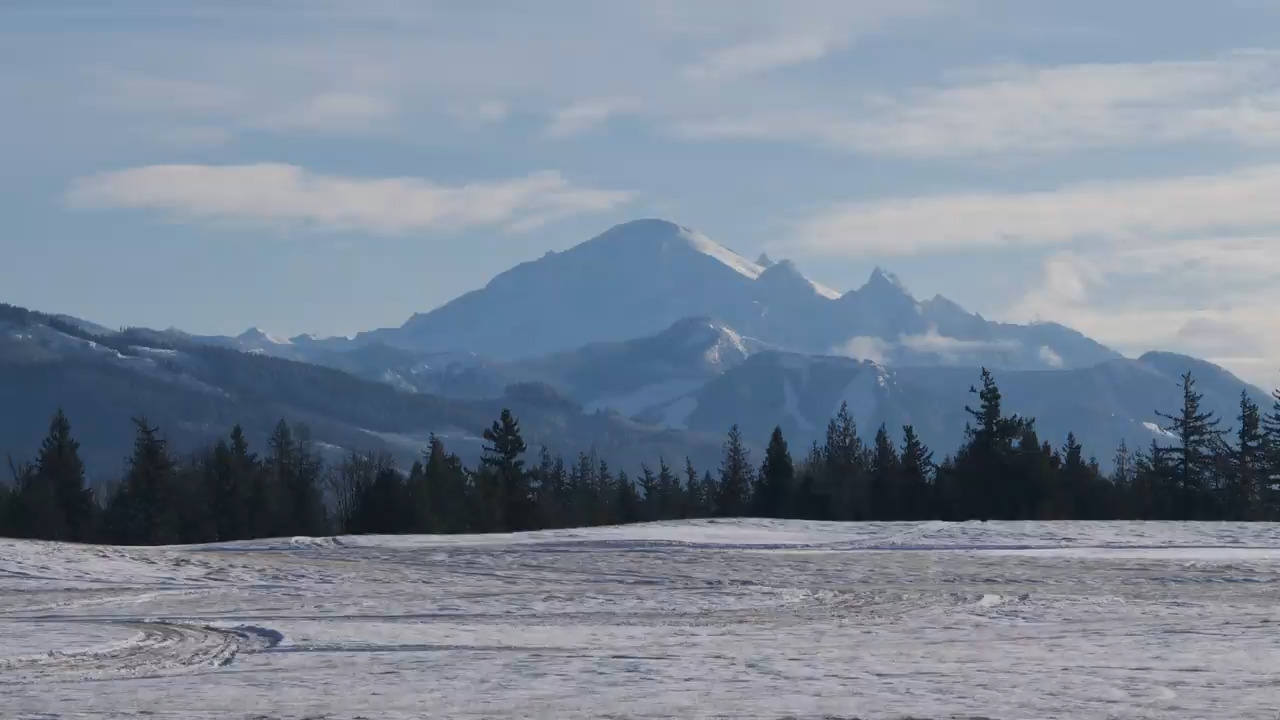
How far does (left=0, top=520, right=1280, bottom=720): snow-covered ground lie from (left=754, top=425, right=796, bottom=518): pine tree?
43807 millimetres

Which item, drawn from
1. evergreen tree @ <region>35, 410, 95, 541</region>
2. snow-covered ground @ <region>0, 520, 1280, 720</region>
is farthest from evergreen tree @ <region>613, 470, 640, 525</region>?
snow-covered ground @ <region>0, 520, 1280, 720</region>

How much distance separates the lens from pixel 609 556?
3036 centimetres

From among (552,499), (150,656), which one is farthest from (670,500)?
(150,656)

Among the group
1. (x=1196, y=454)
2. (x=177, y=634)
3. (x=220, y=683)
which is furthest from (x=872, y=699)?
(x=1196, y=454)

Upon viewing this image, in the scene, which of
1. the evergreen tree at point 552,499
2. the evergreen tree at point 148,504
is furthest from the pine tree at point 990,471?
the evergreen tree at point 148,504

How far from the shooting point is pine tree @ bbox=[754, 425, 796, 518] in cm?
7931

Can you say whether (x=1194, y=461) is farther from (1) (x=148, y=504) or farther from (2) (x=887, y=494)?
(1) (x=148, y=504)

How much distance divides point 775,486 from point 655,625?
197 ft

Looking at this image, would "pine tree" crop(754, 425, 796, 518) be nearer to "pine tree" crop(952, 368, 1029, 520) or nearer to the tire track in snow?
"pine tree" crop(952, 368, 1029, 520)

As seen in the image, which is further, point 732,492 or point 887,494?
point 732,492

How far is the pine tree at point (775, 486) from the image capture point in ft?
260

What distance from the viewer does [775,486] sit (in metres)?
80.8

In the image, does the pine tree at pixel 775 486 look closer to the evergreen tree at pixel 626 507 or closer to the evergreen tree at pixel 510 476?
the evergreen tree at pixel 626 507

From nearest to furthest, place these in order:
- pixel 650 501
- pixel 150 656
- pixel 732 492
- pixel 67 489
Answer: pixel 150 656, pixel 67 489, pixel 732 492, pixel 650 501
